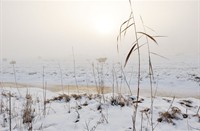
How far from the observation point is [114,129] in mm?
3061

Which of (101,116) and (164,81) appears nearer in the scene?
(101,116)

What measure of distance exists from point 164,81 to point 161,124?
1004 centimetres

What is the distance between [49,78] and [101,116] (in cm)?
1317

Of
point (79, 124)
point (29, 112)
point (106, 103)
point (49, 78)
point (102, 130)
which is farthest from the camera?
point (49, 78)

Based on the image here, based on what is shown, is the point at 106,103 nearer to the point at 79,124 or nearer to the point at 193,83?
the point at 79,124

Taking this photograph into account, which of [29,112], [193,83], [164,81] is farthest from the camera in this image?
[164,81]

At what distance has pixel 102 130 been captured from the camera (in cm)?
302

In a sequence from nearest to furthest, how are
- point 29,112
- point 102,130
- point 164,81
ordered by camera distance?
point 102,130 < point 29,112 < point 164,81

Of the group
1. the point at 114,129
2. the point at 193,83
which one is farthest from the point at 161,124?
the point at 193,83

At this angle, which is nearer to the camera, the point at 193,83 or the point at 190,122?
the point at 190,122

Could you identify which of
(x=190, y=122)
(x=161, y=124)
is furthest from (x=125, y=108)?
(x=190, y=122)

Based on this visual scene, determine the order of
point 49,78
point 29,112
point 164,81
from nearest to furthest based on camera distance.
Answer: point 29,112, point 164,81, point 49,78

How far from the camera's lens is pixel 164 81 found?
42.7 feet

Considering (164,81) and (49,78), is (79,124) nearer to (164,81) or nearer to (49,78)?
(164,81)
